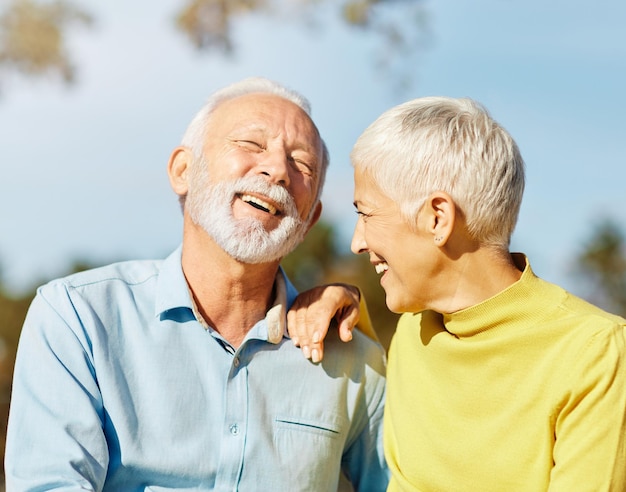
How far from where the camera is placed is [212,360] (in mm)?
2682

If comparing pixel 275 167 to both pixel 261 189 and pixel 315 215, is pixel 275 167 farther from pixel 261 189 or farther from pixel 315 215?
pixel 315 215

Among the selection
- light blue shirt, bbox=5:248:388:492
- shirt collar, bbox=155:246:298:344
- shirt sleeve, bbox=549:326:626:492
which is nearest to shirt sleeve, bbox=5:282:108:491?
light blue shirt, bbox=5:248:388:492

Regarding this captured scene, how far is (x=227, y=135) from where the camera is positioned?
2822mm

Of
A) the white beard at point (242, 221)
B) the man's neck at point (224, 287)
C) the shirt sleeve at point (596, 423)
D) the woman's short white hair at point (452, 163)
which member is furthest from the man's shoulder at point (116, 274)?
the shirt sleeve at point (596, 423)

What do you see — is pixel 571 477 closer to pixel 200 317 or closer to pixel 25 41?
pixel 200 317

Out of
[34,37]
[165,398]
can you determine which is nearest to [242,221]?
[165,398]

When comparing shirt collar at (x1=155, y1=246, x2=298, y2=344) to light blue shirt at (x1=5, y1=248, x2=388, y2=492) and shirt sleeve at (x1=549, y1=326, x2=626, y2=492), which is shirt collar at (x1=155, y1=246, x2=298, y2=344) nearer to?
light blue shirt at (x1=5, y1=248, x2=388, y2=492)

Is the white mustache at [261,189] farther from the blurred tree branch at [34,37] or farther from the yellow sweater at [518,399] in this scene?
the blurred tree branch at [34,37]

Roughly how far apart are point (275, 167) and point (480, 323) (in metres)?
0.86

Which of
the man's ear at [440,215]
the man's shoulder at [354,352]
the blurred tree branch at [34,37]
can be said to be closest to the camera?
the man's ear at [440,215]

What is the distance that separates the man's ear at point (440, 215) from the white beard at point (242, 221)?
→ 61cm

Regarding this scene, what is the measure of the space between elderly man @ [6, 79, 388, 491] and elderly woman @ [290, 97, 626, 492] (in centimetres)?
40

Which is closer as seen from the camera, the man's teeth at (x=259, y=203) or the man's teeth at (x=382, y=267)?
the man's teeth at (x=382, y=267)

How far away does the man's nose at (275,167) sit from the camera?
2.73 metres
